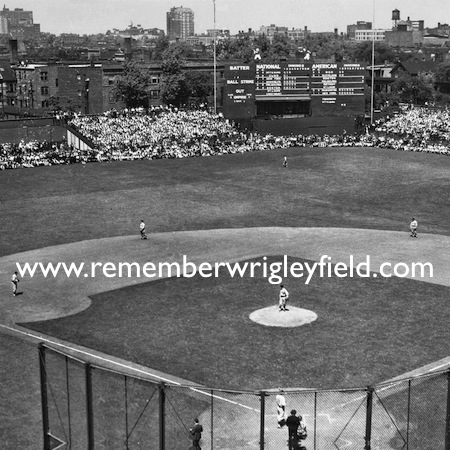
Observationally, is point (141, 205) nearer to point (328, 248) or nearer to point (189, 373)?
point (328, 248)

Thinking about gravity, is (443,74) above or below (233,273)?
above

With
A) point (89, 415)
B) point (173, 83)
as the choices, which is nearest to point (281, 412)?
point (89, 415)

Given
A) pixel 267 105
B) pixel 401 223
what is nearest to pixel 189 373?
pixel 401 223

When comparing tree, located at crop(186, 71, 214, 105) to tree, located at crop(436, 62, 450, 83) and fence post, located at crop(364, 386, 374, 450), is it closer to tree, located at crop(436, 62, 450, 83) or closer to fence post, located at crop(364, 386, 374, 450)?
tree, located at crop(436, 62, 450, 83)

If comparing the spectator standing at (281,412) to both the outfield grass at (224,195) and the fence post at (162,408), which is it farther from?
the outfield grass at (224,195)

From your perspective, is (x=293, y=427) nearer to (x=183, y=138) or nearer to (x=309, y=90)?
(x=183, y=138)

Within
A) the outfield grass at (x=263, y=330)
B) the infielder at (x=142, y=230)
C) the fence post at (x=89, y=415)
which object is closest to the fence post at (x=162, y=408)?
the fence post at (x=89, y=415)
